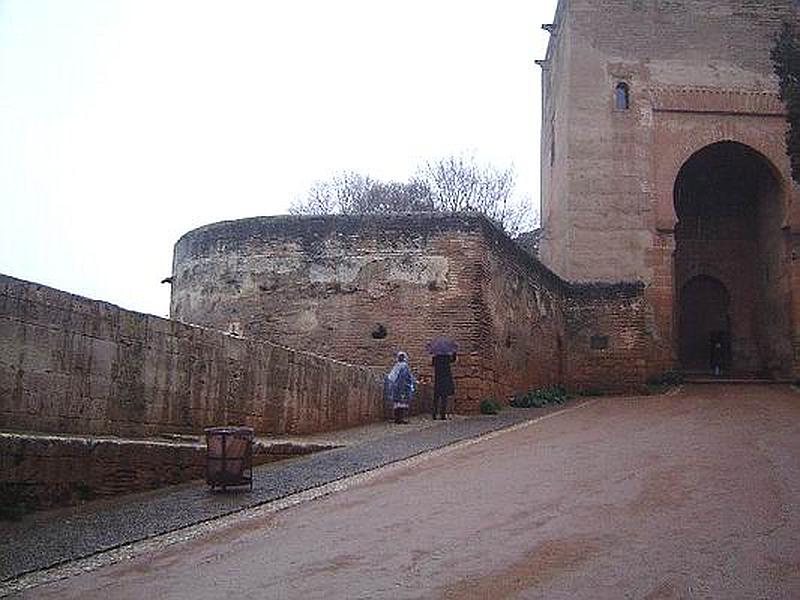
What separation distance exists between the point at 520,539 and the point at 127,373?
4.16 m

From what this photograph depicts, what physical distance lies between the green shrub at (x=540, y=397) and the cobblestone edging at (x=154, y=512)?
8.49 m

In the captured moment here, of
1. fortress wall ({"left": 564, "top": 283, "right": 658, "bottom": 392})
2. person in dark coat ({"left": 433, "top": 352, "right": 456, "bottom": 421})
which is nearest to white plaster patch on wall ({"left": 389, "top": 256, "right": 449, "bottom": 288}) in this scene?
person in dark coat ({"left": 433, "top": 352, "right": 456, "bottom": 421})

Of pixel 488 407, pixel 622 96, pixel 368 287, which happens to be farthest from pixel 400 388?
pixel 622 96

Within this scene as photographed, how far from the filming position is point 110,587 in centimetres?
499

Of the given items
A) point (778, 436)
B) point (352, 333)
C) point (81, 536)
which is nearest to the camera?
point (81, 536)

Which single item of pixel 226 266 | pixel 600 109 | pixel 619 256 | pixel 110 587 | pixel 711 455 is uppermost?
pixel 600 109

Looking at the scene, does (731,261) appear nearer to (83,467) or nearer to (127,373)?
(127,373)

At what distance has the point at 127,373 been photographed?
8336 millimetres

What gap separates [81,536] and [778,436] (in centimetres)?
859

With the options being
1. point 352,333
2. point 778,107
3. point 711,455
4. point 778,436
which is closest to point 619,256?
point 778,107

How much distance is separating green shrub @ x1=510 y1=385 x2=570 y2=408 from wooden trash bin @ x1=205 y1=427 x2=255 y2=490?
11.7 m

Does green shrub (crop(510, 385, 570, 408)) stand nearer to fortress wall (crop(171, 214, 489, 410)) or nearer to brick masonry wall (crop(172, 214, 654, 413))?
brick masonry wall (crop(172, 214, 654, 413))

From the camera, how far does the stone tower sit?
26.3m

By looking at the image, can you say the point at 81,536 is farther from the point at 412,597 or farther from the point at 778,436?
the point at 778,436
